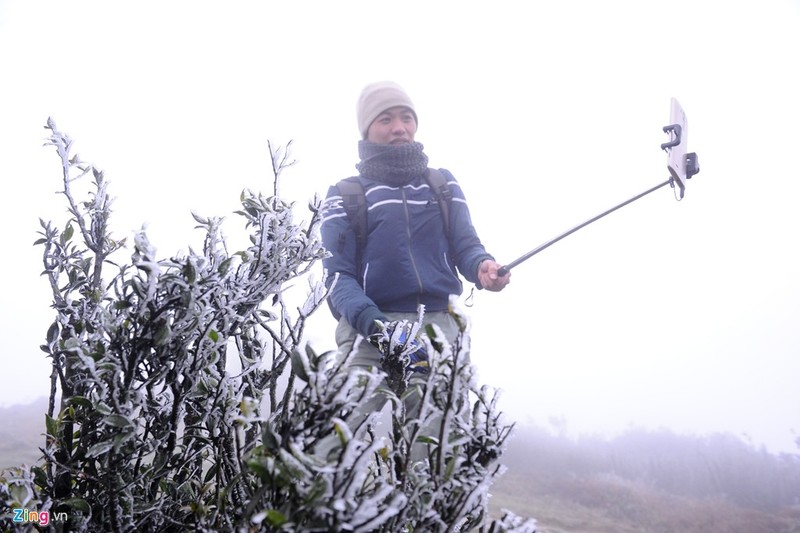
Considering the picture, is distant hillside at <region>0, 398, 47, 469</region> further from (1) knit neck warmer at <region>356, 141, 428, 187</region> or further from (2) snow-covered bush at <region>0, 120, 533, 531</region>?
(2) snow-covered bush at <region>0, 120, 533, 531</region>

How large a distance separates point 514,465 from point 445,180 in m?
15.1

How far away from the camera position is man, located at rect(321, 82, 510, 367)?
2725 mm

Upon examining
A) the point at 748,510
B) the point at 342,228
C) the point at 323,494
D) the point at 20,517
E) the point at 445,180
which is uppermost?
the point at 445,180

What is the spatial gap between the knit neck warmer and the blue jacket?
5 cm

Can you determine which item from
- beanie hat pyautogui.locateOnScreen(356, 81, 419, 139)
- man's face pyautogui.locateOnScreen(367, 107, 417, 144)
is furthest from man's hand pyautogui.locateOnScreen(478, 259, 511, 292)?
beanie hat pyautogui.locateOnScreen(356, 81, 419, 139)

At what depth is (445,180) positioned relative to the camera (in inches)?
131

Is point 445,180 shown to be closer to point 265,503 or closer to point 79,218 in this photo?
point 79,218

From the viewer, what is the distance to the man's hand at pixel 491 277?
2.78 m

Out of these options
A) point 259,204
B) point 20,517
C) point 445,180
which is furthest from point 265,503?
point 445,180

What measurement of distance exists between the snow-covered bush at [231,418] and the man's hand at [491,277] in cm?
129

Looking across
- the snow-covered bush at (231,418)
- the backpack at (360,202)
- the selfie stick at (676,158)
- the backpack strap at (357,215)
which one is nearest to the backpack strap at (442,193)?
the backpack at (360,202)

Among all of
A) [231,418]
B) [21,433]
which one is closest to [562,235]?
[231,418]

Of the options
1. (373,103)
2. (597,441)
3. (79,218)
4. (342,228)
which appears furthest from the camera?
(597,441)

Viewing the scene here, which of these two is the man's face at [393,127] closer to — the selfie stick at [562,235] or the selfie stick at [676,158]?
the selfie stick at [562,235]
